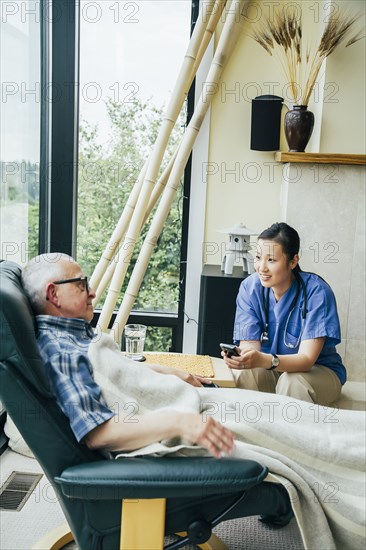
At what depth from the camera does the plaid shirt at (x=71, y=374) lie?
5.25ft

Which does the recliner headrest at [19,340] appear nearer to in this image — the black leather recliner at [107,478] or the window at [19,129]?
the black leather recliner at [107,478]

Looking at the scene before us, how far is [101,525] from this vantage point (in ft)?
5.39

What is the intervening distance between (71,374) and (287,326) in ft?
4.45

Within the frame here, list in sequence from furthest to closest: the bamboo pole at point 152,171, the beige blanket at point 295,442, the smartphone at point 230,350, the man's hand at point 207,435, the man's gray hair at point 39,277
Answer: the bamboo pole at point 152,171 → the smartphone at point 230,350 → the man's gray hair at point 39,277 → the beige blanket at point 295,442 → the man's hand at point 207,435

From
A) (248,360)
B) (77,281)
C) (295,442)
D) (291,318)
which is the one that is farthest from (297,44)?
(295,442)

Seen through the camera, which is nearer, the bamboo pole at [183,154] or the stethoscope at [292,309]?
Answer: the stethoscope at [292,309]

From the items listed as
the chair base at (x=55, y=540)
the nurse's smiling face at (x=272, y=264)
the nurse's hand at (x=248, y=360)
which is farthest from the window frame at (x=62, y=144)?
the chair base at (x=55, y=540)

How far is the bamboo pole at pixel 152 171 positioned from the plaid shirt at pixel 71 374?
4.80ft

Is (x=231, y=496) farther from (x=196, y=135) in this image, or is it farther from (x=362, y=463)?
(x=196, y=135)

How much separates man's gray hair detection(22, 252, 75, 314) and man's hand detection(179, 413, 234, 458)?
1.83ft

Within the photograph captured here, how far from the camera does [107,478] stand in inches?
58.8

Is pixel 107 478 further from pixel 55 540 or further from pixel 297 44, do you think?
pixel 297 44

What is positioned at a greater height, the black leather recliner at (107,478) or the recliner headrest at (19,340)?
the recliner headrest at (19,340)

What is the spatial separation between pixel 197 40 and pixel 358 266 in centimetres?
148
